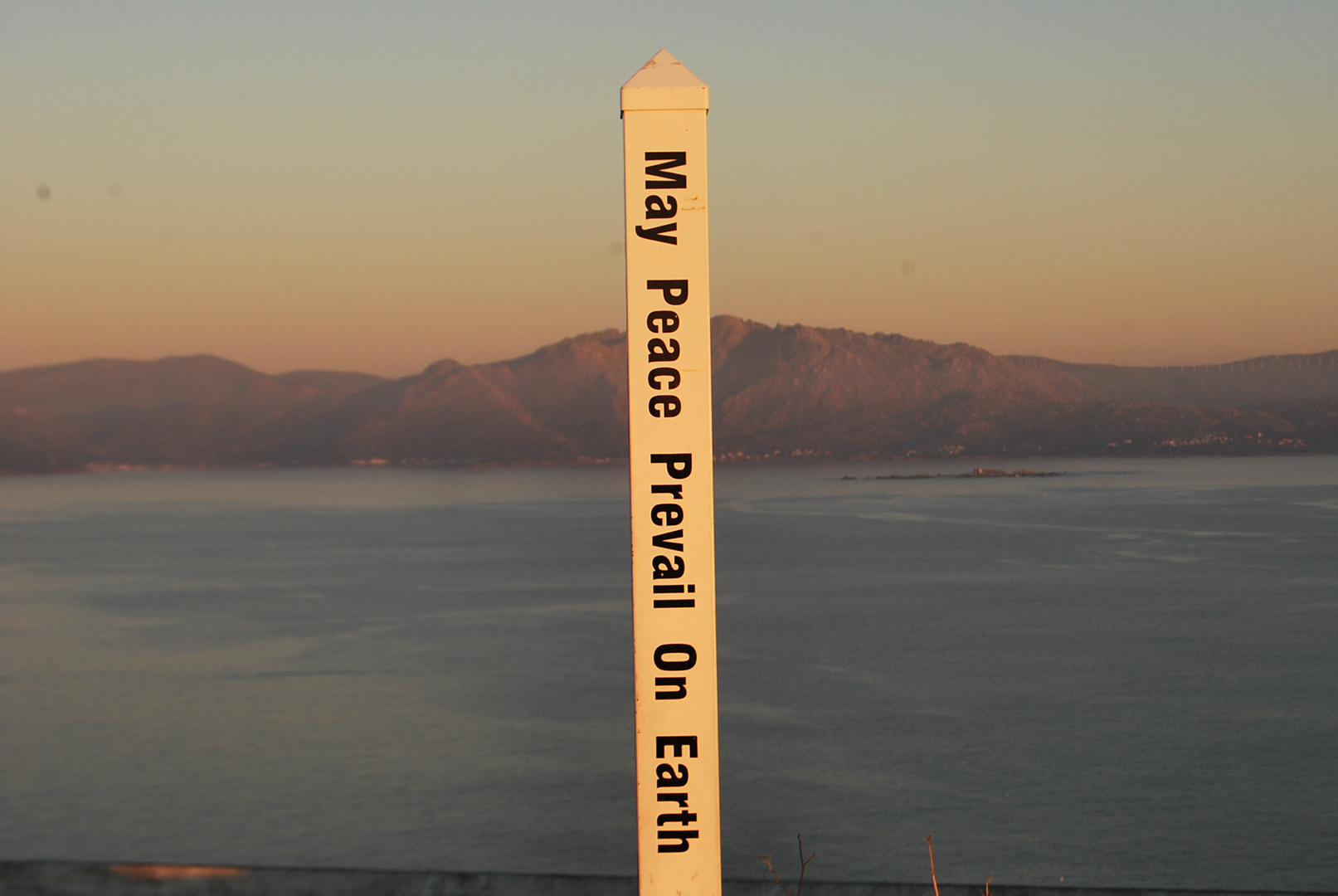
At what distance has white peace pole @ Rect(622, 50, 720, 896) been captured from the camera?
244 centimetres

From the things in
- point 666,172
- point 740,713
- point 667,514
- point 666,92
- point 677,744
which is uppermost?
point 666,92

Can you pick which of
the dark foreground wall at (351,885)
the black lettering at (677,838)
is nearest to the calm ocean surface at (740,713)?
the dark foreground wall at (351,885)

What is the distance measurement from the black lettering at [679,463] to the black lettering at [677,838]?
0.71 metres

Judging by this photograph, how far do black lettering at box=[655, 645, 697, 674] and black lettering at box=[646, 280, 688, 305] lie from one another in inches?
27.2

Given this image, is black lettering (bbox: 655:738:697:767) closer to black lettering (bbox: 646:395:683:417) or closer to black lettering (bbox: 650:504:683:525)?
black lettering (bbox: 650:504:683:525)

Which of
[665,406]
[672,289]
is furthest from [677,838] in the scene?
[672,289]

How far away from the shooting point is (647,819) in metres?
2.57

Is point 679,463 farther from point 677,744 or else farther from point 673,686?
point 677,744

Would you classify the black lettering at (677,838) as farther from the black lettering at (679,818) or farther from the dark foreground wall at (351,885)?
the dark foreground wall at (351,885)

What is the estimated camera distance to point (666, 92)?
2.44 meters

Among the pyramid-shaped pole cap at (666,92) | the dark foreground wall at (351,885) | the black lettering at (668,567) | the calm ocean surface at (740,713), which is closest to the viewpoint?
the pyramid-shaped pole cap at (666,92)

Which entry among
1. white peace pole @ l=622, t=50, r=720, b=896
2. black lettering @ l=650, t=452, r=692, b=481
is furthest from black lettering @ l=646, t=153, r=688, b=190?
black lettering @ l=650, t=452, r=692, b=481

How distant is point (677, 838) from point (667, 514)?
66 cm

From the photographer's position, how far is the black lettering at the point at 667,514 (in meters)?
2.53
